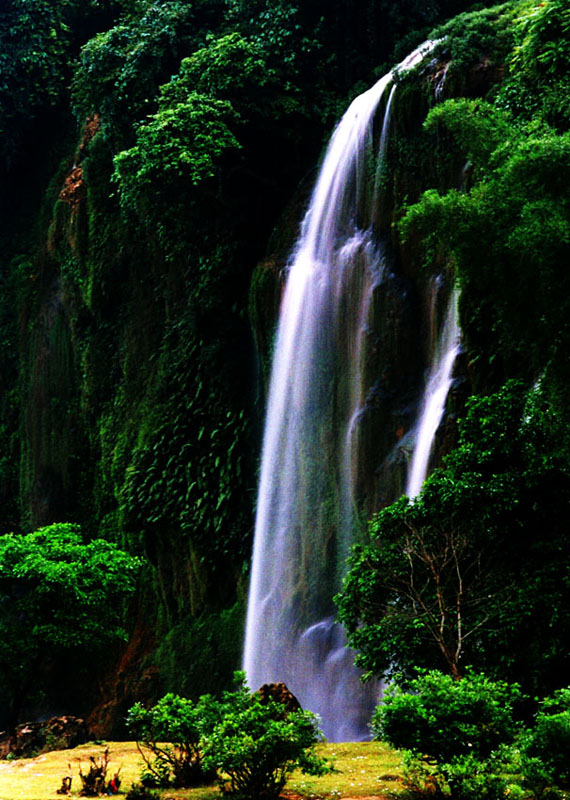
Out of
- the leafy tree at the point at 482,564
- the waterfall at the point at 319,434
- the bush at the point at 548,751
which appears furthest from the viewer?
the waterfall at the point at 319,434

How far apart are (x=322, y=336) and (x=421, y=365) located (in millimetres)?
2383

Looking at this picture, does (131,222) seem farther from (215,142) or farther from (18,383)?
(18,383)

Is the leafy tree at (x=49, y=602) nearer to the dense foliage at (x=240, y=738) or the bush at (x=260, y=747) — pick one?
the dense foliage at (x=240, y=738)

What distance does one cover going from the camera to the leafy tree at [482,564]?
8.71 metres

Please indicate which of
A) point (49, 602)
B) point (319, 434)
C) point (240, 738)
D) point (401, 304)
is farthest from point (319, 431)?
point (240, 738)

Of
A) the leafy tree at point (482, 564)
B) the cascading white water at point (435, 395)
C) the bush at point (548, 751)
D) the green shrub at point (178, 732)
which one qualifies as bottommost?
the bush at point (548, 751)

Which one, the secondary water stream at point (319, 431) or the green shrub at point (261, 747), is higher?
the secondary water stream at point (319, 431)

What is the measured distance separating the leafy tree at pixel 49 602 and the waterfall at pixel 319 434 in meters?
2.67

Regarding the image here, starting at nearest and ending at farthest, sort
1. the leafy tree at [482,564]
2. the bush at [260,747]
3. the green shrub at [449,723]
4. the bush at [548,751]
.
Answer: the bush at [548,751] → the green shrub at [449,723] → the bush at [260,747] → the leafy tree at [482,564]

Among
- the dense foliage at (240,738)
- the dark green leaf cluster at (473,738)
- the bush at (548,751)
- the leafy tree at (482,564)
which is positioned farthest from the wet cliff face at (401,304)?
the bush at (548,751)

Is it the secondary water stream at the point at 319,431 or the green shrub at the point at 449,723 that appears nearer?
the green shrub at the point at 449,723

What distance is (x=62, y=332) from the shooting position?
24141 mm

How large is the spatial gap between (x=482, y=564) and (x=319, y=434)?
241 inches

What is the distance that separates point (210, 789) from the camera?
24.3 ft
